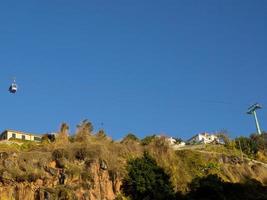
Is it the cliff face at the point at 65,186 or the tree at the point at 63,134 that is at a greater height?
the tree at the point at 63,134

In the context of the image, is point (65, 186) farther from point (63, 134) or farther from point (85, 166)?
point (63, 134)

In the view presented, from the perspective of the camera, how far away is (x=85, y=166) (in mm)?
40594

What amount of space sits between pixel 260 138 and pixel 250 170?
13144mm

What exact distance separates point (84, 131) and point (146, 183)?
7426 mm

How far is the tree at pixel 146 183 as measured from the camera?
40.2 meters

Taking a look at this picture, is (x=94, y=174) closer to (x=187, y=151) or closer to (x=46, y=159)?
(x=46, y=159)

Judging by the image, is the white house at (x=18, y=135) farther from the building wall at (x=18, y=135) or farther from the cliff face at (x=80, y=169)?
the cliff face at (x=80, y=169)

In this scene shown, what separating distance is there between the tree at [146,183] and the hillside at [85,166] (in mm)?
745

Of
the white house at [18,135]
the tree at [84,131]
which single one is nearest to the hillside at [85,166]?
the tree at [84,131]

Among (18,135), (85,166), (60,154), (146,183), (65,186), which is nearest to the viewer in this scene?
(65,186)

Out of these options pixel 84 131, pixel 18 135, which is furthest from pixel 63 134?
pixel 18 135

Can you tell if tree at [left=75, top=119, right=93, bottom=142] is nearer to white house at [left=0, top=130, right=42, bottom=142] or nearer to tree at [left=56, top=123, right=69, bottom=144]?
tree at [left=56, top=123, right=69, bottom=144]

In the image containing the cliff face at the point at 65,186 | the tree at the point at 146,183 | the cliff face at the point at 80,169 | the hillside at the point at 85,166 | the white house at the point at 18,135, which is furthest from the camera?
the white house at the point at 18,135

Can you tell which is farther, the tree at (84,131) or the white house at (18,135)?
the white house at (18,135)
